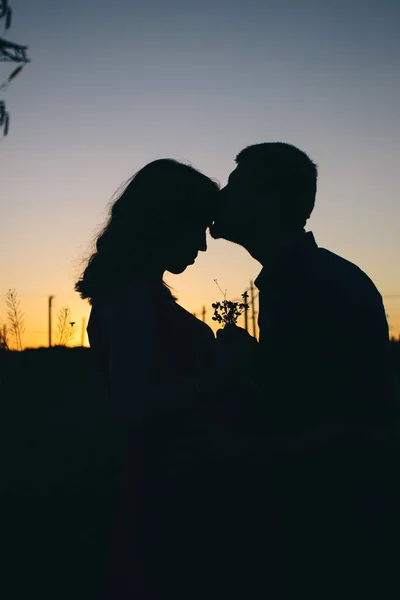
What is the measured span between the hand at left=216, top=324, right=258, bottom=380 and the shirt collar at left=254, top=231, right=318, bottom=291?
0.27 m

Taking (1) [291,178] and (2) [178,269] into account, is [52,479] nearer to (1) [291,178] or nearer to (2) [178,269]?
(2) [178,269]

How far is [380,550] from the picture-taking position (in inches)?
83.5

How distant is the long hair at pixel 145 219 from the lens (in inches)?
106

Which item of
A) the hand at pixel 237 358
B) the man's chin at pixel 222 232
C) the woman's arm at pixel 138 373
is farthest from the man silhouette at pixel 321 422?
the man's chin at pixel 222 232

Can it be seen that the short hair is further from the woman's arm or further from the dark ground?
the dark ground

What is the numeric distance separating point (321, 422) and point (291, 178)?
126 cm

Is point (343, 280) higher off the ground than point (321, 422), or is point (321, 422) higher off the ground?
point (343, 280)

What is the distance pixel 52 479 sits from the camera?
6109mm

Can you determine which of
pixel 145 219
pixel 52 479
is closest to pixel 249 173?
pixel 145 219

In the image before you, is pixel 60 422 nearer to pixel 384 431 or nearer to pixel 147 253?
pixel 147 253

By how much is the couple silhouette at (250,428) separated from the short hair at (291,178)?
0.21 meters

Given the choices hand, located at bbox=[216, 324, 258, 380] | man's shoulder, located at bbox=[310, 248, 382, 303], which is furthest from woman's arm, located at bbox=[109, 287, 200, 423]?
man's shoulder, located at bbox=[310, 248, 382, 303]

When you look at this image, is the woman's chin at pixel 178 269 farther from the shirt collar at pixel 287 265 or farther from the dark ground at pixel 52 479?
the dark ground at pixel 52 479

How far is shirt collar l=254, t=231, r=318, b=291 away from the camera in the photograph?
2.47m
